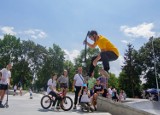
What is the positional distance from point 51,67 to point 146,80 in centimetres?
3962

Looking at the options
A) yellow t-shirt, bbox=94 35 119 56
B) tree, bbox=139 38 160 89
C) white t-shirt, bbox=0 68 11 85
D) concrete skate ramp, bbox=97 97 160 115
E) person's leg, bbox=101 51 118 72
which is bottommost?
concrete skate ramp, bbox=97 97 160 115

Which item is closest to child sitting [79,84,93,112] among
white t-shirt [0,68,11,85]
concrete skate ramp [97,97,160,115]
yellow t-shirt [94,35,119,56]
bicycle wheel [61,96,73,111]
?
concrete skate ramp [97,97,160,115]

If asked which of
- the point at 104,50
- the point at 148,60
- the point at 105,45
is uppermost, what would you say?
the point at 148,60

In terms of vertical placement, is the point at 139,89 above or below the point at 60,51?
below

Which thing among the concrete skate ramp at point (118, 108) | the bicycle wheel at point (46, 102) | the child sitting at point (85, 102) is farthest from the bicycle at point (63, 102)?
the concrete skate ramp at point (118, 108)

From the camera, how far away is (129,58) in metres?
74.4

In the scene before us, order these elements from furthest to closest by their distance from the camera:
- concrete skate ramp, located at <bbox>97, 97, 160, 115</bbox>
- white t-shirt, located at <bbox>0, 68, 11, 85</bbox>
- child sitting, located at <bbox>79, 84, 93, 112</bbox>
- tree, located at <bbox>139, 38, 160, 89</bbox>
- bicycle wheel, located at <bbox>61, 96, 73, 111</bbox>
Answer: tree, located at <bbox>139, 38, 160, 89</bbox>
white t-shirt, located at <bbox>0, 68, 11, 85</bbox>
bicycle wheel, located at <bbox>61, 96, 73, 111</bbox>
child sitting, located at <bbox>79, 84, 93, 112</bbox>
concrete skate ramp, located at <bbox>97, 97, 160, 115</bbox>

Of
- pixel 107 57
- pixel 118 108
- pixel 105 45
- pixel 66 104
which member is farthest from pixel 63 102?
pixel 105 45

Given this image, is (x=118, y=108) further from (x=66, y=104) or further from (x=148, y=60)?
(x=148, y=60)

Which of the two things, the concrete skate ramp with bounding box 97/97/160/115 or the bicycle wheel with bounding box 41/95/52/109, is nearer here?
the concrete skate ramp with bounding box 97/97/160/115

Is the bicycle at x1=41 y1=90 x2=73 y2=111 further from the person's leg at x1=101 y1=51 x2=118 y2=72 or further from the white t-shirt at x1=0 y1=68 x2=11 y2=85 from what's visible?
the person's leg at x1=101 y1=51 x2=118 y2=72

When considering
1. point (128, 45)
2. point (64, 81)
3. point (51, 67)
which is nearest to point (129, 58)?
point (128, 45)

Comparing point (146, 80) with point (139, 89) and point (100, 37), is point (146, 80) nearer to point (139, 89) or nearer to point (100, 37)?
point (139, 89)

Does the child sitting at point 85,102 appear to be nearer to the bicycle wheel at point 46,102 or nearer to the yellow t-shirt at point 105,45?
the bicycle wheel at point 46,102
